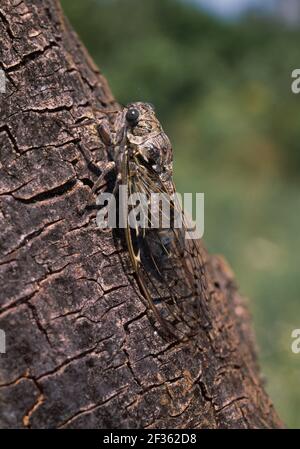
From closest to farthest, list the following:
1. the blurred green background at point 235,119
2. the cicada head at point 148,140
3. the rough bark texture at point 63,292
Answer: the rough bark texture at point 63,292 < the cicada head at point 148,140 < the blurred green background at point 235,119

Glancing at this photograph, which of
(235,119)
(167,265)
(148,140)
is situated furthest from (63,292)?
(235,119)

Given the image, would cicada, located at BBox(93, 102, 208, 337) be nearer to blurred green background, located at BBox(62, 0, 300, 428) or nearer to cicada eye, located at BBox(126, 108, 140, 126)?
cicada eye, located at BBox(126, 108, 140, 126)

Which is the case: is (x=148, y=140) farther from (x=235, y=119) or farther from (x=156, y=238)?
(x=235, y=119)

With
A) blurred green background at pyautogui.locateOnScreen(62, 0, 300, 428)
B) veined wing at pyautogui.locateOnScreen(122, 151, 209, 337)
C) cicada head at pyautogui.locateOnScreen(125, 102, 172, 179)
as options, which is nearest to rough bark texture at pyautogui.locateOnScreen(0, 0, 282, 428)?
veined wing at pyautogui.locateOnScreen(122, 151, 209, 337)

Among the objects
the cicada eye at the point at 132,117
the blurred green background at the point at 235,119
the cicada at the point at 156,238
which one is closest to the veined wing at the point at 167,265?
the cicada at the point at 156,238

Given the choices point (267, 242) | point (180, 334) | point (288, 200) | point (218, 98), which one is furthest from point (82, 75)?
point (218, 98)

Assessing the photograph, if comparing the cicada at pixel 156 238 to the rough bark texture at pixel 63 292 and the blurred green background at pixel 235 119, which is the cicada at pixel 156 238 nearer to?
the rough bark texture at pixel 63 292
